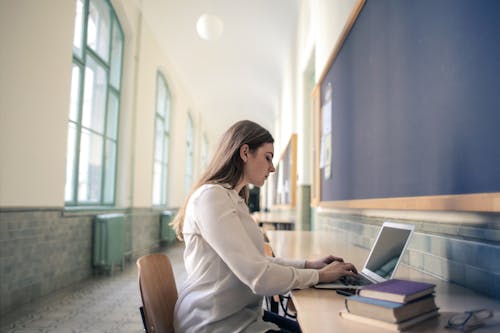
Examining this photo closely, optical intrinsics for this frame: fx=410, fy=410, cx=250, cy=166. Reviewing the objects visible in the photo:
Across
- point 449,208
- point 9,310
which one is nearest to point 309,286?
point 449,208

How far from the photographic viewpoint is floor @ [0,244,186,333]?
312 centimetres

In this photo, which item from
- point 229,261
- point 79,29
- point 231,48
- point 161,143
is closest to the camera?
point 229,261

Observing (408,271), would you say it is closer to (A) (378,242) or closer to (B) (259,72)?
(A) (378,242)

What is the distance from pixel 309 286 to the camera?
137cm

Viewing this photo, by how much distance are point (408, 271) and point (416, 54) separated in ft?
2.90

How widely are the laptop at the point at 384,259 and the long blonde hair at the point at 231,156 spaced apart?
51 cm

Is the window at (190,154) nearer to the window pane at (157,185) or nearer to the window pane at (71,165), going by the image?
the window pane at (157,185)

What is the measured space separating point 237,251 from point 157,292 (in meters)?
0.39

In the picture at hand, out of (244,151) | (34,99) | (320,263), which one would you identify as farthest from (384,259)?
(34,99)

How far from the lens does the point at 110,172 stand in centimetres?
658

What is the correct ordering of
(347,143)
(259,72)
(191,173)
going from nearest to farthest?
1. (347,143)
2. (259,72)
3. (191,173)

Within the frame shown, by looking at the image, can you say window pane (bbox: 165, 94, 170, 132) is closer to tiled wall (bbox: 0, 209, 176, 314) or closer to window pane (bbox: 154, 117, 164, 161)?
window pane (bbox: 154, 117, 164, 161)

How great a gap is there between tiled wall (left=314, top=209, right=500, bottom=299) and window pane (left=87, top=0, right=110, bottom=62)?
16.5 feet

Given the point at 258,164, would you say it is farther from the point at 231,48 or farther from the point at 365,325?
the point at 231,48
